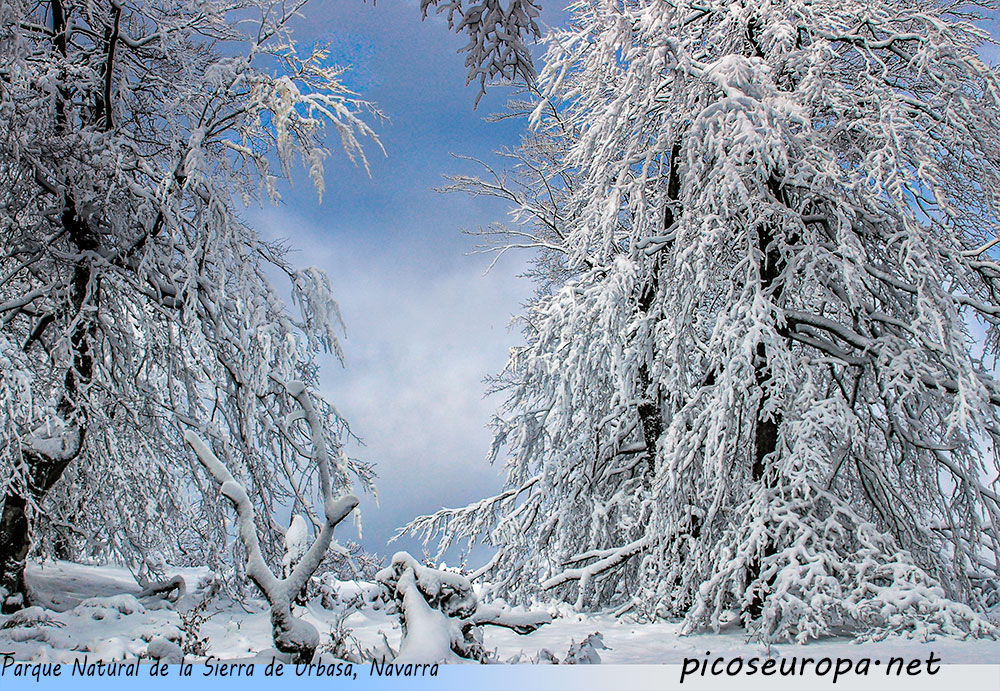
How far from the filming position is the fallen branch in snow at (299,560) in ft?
12.8

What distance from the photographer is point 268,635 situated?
221 inches

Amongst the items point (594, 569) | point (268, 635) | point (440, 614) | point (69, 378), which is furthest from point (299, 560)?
point (69, 378)

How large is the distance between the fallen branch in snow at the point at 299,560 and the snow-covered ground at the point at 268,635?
351 mm

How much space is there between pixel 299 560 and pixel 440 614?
96 centimetres

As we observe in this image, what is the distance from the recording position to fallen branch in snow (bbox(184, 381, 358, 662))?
3895mm

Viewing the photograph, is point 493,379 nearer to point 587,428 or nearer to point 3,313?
point 587,428

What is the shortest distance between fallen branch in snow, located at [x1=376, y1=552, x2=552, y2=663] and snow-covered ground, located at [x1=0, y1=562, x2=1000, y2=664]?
32cm

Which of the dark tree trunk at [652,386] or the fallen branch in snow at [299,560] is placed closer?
the fallen branch in snow at [299,560]

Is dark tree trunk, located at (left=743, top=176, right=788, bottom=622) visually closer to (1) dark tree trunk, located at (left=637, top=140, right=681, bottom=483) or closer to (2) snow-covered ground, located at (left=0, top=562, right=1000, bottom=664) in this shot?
(2) snow-covered ground, located at (left=0, top=562, right=1000, bottom=664)

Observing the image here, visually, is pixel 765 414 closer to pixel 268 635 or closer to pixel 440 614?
pixel 440 614

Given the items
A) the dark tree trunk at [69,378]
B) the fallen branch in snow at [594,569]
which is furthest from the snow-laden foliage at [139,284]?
the fallen branch in snow at [594,569]

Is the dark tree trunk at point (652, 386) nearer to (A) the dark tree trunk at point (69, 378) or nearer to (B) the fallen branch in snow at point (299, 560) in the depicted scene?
(B) the fallen branch in snow at point (299, 560)

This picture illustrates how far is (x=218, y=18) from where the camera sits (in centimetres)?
848

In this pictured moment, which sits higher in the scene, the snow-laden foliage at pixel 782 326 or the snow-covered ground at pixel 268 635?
the snow-laden foliage at pixel 782 326
